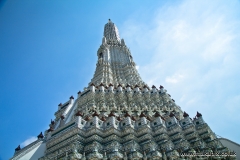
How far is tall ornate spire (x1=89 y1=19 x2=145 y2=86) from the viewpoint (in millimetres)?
31102

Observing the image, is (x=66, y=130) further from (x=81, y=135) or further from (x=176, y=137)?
(x=176, y=137)

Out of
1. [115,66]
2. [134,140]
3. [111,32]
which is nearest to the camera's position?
[134,140]

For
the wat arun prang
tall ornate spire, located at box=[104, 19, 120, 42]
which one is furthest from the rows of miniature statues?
tall ornate spire, located at box=[104, 19, 120, 42]

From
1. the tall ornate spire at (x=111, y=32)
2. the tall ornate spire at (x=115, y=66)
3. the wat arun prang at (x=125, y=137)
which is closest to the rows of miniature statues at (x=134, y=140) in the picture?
the wat arun prang at (x=125, y=137)

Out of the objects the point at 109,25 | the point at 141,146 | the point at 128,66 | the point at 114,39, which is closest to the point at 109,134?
the point at 141,146

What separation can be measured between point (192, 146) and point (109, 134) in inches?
279

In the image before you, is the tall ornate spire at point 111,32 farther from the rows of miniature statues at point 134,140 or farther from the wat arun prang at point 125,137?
the rows of miniature statues at point 134,140

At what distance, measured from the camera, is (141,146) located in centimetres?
1609

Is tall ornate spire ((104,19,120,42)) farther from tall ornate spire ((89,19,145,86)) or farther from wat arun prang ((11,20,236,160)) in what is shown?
wat arun prang ((11,20,236,160))

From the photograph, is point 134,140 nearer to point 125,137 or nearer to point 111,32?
point 125,137

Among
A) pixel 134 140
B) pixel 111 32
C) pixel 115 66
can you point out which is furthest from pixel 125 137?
pixel 111 32

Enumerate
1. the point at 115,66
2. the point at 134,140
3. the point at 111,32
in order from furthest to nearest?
1. the point at 111,32
2. the point at 115,66
3. the point at 134,140

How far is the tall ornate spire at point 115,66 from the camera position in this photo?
31.1 meters

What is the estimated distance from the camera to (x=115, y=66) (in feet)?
118
